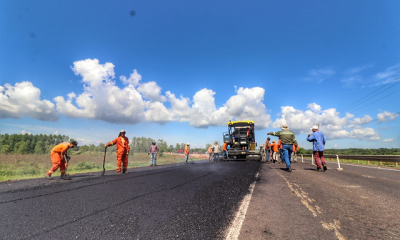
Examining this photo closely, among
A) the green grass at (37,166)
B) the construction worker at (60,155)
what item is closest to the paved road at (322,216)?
the construction worker at (60,155)

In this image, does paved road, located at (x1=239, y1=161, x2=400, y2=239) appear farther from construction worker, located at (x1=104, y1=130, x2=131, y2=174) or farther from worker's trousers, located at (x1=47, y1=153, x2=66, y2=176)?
worker's trousers, located at (x1=47, y1=153, x2=66, y2=176)

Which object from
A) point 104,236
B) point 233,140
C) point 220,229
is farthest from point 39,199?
point 233,140

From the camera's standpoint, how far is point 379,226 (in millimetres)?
2240

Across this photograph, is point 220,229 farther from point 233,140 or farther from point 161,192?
point 233,140

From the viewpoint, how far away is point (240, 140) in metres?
19.2

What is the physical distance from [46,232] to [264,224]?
2.48 metres

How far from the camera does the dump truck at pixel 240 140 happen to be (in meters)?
17.5

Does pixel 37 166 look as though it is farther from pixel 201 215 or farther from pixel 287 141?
pixel 201 215

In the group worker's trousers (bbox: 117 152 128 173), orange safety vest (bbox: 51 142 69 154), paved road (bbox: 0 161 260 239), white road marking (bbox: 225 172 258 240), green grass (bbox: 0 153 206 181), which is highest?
orange safety vest (bbox: 51 142 69 154)

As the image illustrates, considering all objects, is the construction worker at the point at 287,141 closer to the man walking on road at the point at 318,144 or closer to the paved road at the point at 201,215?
the man walking on road at the point at 318,144

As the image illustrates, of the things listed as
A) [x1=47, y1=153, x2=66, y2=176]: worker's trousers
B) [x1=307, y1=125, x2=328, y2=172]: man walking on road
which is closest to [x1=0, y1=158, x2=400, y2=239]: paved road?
[x1=47, y1=153, x2=66, y2=176]: worker's trousers

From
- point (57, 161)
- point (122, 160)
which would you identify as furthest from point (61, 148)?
point (122, 160)

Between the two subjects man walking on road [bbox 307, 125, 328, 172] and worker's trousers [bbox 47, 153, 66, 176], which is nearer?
worker's trousers [bbox 47, 153, 66, 176]

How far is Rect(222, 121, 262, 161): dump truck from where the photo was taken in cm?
1755
